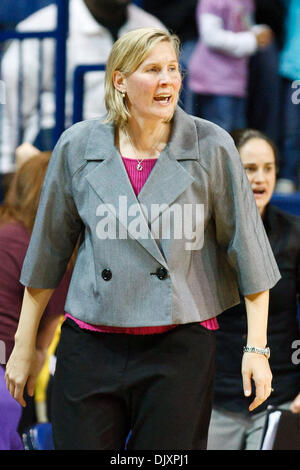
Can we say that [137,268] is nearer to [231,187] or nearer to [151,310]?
[151,310]

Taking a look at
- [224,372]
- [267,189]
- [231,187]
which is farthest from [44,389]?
[231,187]

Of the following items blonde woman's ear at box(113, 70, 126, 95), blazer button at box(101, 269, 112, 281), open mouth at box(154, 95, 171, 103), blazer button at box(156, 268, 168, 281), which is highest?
blonde woman's ear at box(113, 70, 126, 95)

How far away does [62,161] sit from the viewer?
2283 mm

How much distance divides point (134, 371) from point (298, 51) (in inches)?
106

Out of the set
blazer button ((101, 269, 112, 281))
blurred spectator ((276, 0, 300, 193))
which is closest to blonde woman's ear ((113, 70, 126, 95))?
blazer button ((101, 269, 112, 281))

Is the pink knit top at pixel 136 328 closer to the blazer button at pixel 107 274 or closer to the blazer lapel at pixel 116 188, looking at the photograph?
the blazer lapel at pixel 116 188

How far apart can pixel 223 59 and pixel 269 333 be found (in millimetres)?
2244

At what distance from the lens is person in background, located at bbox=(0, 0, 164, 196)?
188 inches

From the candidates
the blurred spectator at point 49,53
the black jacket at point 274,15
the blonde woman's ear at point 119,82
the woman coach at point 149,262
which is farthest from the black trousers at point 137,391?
the black jacket at point 274,15

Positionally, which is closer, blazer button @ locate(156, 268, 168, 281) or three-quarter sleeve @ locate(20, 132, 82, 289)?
blazer button @ locate(156, 268, 168, 281)

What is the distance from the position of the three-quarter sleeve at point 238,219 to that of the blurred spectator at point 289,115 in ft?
7.55

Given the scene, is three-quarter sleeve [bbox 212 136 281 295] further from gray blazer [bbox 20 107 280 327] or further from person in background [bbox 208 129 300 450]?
person in background [bbox 208 129 300 450]

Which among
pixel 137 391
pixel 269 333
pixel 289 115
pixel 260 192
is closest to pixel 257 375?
pixel 137 391

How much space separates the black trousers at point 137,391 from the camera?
7.05ft
